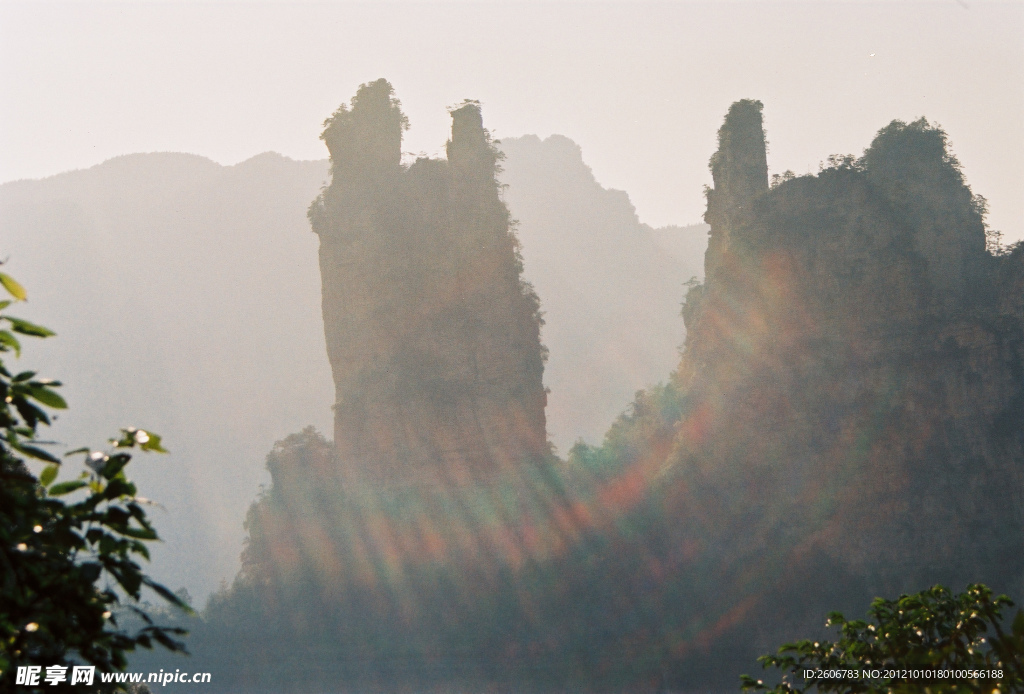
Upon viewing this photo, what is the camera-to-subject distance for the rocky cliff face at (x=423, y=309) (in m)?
35.2

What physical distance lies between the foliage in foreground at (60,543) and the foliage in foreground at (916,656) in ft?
10.8

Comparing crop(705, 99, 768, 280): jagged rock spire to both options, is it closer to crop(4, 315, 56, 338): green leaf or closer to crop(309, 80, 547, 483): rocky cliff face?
crop(309, 80, 547, 483): rocky cliff face

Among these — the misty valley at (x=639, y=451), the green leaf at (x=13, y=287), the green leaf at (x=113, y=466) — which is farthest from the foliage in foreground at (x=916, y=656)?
the misty valley at (x=639, y=451)

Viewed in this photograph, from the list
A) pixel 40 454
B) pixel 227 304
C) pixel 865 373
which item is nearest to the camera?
pixel 40 454

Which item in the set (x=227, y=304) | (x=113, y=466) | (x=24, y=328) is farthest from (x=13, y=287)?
Answer: (x=227, y=304)

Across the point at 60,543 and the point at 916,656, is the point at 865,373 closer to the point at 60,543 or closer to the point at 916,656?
the point at 916,656

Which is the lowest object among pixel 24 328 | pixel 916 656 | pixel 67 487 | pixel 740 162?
pixel 916 656

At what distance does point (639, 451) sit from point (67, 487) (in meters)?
32.9

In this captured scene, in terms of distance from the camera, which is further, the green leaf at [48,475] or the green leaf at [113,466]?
the green leaf at [48,475]

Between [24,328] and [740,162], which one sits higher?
[740,162]

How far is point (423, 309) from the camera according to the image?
118ft

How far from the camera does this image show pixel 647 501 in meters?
32.1

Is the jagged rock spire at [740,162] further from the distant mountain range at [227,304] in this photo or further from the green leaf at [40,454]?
the distant mountain range at [227,304]

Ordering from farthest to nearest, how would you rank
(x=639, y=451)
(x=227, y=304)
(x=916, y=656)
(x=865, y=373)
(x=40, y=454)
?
(x=227, y=304) → (x=639, y=451) → (x=865, y=373) → (x=916, y=656) → (x=40, y=454)
